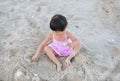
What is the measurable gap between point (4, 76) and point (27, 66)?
269 mm

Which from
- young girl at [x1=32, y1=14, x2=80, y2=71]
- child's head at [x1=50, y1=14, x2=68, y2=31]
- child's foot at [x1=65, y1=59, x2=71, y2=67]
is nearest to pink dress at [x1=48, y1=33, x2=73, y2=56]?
young girl at [x1=32, y1=14, x2=80, y2=71]

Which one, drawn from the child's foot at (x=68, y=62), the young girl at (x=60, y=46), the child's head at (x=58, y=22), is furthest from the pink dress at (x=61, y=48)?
the child's head at (x=58, y=22)

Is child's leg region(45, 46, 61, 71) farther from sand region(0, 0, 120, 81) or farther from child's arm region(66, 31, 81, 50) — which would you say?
child's arm region(66, 31, 81, 50)

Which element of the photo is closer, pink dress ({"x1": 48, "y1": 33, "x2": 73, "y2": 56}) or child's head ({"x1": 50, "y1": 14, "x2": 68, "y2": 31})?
child's head ({"x1": 50, "y1": 14, "x2": 68, "y2": 31})

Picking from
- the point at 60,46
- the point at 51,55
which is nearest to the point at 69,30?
the point at 60,46

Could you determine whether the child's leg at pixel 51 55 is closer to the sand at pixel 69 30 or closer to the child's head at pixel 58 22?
the sand at pixel 69 30

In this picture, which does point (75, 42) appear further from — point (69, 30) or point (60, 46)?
point (69, 30)

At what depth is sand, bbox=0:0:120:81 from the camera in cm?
366

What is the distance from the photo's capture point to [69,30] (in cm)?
423

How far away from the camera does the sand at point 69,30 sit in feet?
12.0

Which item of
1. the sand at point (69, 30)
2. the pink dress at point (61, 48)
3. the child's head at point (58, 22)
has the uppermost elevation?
the child's head at point (58, 22)

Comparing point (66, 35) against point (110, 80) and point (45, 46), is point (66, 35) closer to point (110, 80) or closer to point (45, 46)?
point (45, 46)

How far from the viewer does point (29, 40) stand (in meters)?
4.00

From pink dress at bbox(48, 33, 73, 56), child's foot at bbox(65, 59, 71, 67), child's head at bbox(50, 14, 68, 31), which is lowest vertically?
child's foot at bbox(65, 59, 71, 67)
